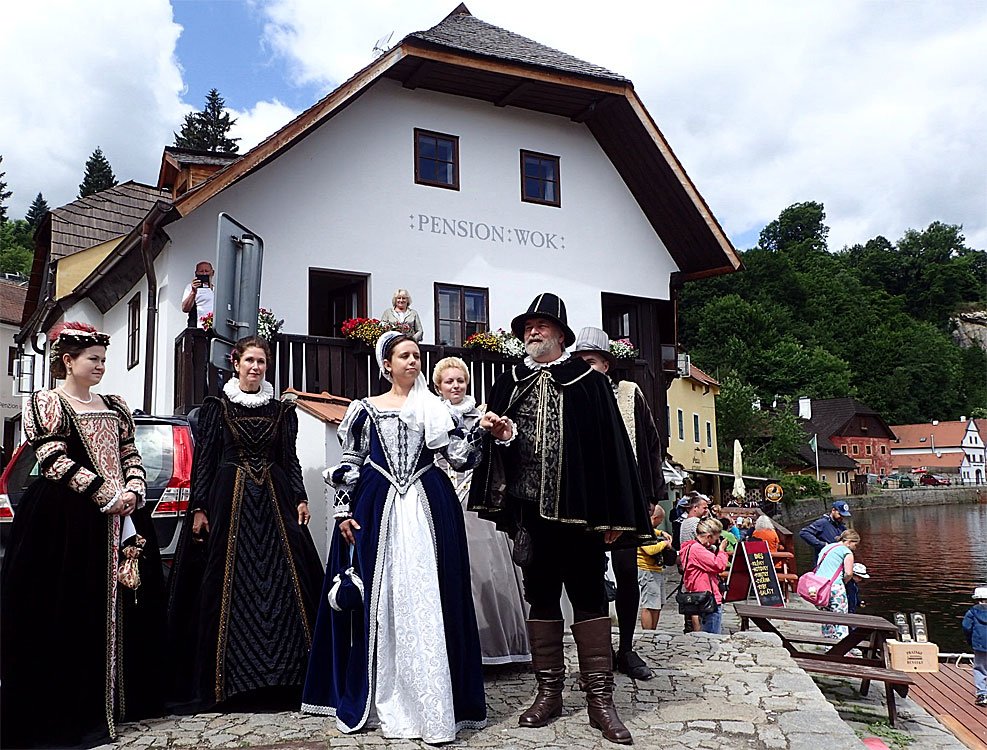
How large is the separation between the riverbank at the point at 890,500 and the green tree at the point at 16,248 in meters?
43.6

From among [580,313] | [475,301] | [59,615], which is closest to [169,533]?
[59,615]

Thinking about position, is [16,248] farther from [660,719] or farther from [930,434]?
[930,434]

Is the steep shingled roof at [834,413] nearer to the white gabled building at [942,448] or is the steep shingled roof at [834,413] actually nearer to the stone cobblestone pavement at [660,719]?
the white gabled building at [942,448]

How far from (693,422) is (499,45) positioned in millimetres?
26557

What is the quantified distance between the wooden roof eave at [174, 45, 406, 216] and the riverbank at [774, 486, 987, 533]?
41.2 metres

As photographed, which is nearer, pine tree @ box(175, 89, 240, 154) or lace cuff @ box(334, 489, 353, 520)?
lace cuff @ box(334, 489, 353, 520)

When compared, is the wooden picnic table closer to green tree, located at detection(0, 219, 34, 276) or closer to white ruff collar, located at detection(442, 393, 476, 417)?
white ruff collar, located at detection(442, 393, 476, 417)

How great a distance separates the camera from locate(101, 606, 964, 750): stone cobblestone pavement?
4695 mm

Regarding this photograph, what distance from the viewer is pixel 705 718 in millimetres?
5145

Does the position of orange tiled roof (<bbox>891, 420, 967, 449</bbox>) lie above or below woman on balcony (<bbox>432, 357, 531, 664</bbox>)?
above

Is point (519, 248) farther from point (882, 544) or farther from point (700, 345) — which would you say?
point (700, 345)

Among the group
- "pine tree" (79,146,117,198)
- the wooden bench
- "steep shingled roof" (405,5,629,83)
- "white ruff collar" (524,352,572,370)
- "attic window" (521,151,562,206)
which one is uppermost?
"pine tree" (79,146,117,198)

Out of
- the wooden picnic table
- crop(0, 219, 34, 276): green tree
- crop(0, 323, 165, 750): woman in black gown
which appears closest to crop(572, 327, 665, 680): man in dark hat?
the wooden picnic table

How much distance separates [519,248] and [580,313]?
4.65 ft
